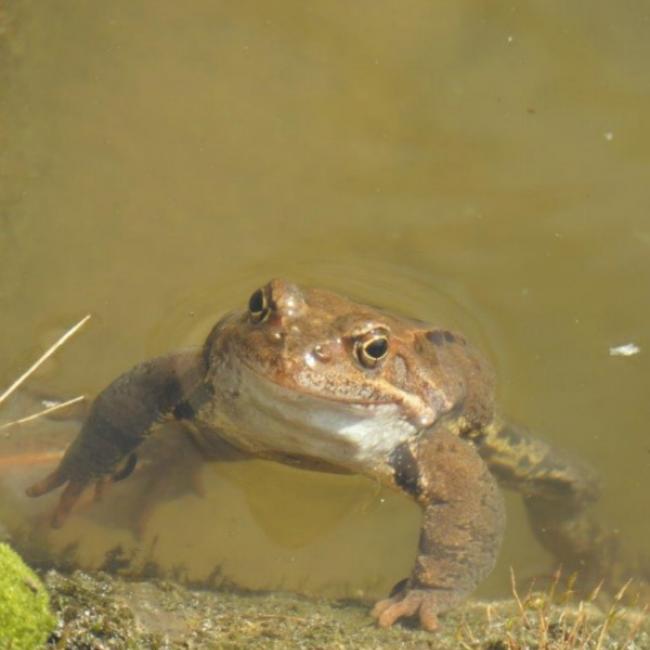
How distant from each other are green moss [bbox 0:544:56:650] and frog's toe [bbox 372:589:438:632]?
6.38 ft

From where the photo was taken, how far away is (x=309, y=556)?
20.3 ft

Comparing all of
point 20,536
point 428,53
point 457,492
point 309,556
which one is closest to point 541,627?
→ point 457,492

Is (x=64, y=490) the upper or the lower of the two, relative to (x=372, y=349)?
lower

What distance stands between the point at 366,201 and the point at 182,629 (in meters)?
4.22

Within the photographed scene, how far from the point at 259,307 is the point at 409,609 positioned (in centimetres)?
180

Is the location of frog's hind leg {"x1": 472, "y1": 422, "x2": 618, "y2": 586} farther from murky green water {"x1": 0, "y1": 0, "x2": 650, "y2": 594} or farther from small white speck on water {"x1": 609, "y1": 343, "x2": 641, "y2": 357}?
small white speck on water {"x1": 609, "y1": 343, "x2": 641, "y2": 357}

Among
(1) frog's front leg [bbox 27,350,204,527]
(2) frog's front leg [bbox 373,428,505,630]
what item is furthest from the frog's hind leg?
(1) frog's front leg [bbox 27,350,204,527]

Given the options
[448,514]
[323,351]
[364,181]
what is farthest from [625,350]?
[323,351]

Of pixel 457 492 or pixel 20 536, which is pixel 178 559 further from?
pixel 457 492

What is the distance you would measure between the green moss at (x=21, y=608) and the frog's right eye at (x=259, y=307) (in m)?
1.66

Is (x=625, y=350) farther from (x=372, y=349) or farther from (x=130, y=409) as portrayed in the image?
(x=130, y=409)

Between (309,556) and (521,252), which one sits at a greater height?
(521,252)

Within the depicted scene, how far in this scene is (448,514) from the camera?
16.7 feet

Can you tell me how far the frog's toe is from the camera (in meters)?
4.55
